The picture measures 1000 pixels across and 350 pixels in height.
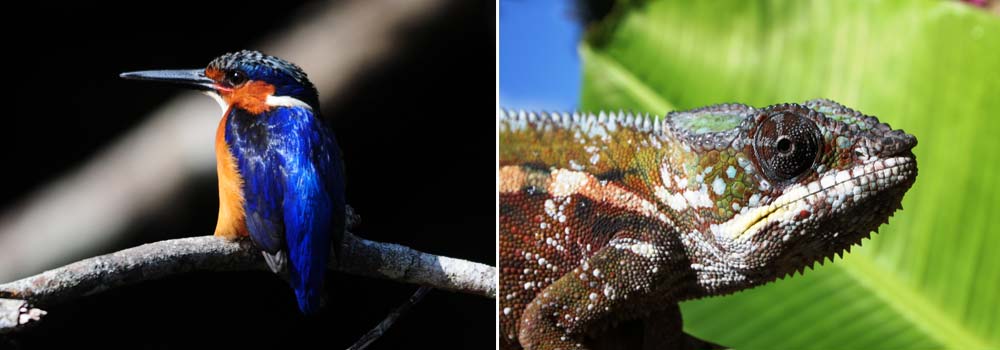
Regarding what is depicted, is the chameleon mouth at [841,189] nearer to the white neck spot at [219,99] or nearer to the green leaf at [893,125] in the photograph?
the green leaf at [893,125]

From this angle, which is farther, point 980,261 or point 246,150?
point 980,261

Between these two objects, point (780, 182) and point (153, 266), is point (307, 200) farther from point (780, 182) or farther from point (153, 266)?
point (780, 182)

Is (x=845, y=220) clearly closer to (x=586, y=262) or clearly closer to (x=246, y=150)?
(x=586, y=262)

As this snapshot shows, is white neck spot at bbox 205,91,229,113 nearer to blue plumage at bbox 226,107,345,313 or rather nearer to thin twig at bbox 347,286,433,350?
blue plumage at bbox 226,107,345,313

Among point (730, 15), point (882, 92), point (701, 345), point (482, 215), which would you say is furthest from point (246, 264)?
point (882, 92)

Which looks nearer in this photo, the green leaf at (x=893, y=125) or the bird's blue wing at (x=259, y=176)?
the bird's blue wing at (x=259, y=176)

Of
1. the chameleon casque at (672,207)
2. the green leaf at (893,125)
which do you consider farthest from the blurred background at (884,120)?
the chameleon casque at (672,207)

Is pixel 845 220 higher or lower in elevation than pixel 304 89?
lower
